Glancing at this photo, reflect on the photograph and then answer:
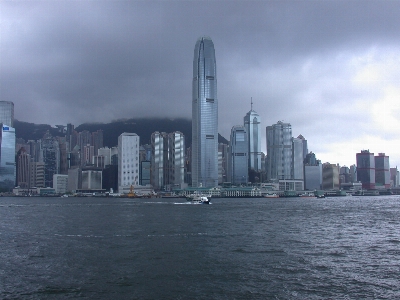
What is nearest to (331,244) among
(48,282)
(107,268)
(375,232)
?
(375,232)

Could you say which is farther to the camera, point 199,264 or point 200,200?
point 200,200

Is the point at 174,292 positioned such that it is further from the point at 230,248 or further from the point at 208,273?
the point at 230,248

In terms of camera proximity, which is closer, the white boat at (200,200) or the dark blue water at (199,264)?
the dark blue water at (199,264)

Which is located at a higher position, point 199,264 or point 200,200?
point 199,264

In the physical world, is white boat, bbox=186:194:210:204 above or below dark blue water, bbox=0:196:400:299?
below

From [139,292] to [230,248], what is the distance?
13.8 m

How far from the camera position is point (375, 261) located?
31.1 m

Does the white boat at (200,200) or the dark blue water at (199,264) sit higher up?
the dark blue water at (199,264)

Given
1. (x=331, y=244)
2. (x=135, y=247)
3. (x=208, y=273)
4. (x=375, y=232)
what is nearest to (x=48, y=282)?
(x=208, y=273)

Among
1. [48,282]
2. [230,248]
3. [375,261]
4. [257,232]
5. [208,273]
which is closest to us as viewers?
[48,282]

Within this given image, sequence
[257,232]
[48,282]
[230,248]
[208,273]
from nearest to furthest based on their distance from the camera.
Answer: [48,282], [208,273], [230,248], [257,232]

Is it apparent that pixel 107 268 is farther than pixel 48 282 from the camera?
Yes

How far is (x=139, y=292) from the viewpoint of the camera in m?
23.2

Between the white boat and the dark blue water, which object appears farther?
the white boat
